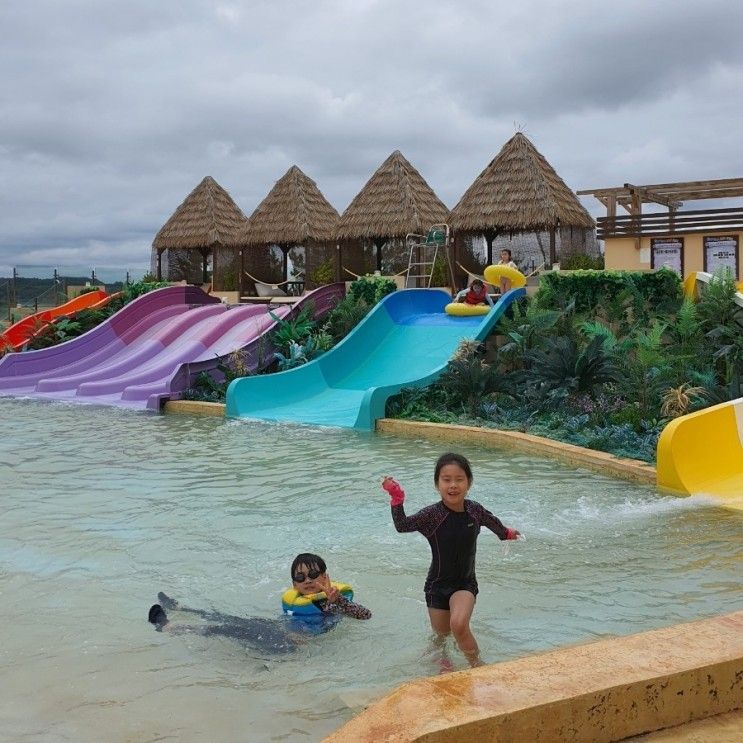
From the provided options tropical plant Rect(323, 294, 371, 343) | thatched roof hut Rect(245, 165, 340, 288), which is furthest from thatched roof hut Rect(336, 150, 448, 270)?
tropical plant Rect(323, 294, 371, 343)

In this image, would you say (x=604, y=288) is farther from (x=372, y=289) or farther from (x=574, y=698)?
(x=574, y=698)

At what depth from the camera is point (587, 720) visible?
2.65 meters

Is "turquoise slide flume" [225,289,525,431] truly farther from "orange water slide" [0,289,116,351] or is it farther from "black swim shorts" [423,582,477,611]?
"orange water slide" [0,289,116,351]

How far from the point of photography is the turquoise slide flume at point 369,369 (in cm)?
1194

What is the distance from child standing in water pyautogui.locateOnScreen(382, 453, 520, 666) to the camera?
3.84 metres

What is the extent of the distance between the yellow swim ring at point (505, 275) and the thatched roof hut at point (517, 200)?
6.81m

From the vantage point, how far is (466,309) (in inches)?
584

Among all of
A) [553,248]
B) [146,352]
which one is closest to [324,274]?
[553,248]

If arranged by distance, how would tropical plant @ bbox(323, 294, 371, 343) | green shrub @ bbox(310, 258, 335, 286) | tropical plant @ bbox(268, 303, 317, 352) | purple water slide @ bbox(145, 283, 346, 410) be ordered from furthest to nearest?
green shrub @ bbox(310, 258, 335, 286) → tropical plant @ bbox(323, 294, 371, 343) → tropical plant @ bbox(268, 303, 317, 352) → purple water slide @ bbox(145, 283, 346, 410)

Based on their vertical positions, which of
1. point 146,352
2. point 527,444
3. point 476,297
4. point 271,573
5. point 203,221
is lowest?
point 271,573

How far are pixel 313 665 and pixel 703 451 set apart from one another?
4645mm

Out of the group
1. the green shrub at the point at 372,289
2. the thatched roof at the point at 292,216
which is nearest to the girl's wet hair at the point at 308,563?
the green shrub at the point at 372,289

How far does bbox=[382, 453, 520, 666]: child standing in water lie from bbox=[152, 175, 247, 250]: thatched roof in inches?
1003

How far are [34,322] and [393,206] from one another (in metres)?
10.1
